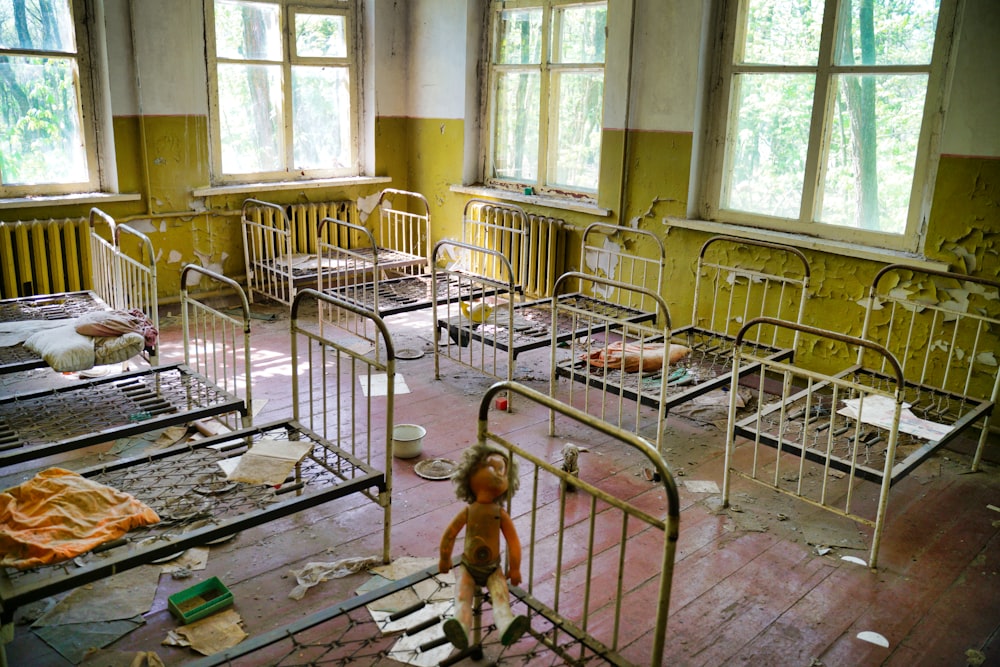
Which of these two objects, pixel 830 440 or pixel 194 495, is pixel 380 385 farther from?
pixel 830 440

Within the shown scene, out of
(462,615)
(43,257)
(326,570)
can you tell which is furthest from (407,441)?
(43,257)

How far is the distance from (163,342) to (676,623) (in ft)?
15.2

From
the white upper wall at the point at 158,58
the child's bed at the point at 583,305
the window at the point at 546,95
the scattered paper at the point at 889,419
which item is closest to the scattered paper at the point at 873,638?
the scattered paper at the point at 889,419

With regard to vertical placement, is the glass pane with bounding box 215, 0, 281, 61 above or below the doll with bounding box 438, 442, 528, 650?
above

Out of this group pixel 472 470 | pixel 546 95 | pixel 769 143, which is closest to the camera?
pixel 472 470

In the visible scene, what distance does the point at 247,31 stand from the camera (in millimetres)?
7180

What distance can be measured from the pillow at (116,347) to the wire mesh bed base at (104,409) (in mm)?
160

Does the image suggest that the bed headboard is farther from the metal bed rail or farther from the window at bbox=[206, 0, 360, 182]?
the window at bbox=[206, 0, 360, 182]

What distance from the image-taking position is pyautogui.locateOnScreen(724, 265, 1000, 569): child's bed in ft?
12.5

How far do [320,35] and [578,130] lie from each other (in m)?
2.72

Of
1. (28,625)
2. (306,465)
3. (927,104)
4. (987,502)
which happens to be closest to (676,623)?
(306,465)

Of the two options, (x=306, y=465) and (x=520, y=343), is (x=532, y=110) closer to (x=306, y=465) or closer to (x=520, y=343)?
(x=520, y=343)

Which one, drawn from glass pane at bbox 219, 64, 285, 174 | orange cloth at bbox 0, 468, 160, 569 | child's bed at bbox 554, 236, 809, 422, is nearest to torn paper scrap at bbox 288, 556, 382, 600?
orange cloth at bbox 0, 468, 160, 569

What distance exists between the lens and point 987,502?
4188 mm
